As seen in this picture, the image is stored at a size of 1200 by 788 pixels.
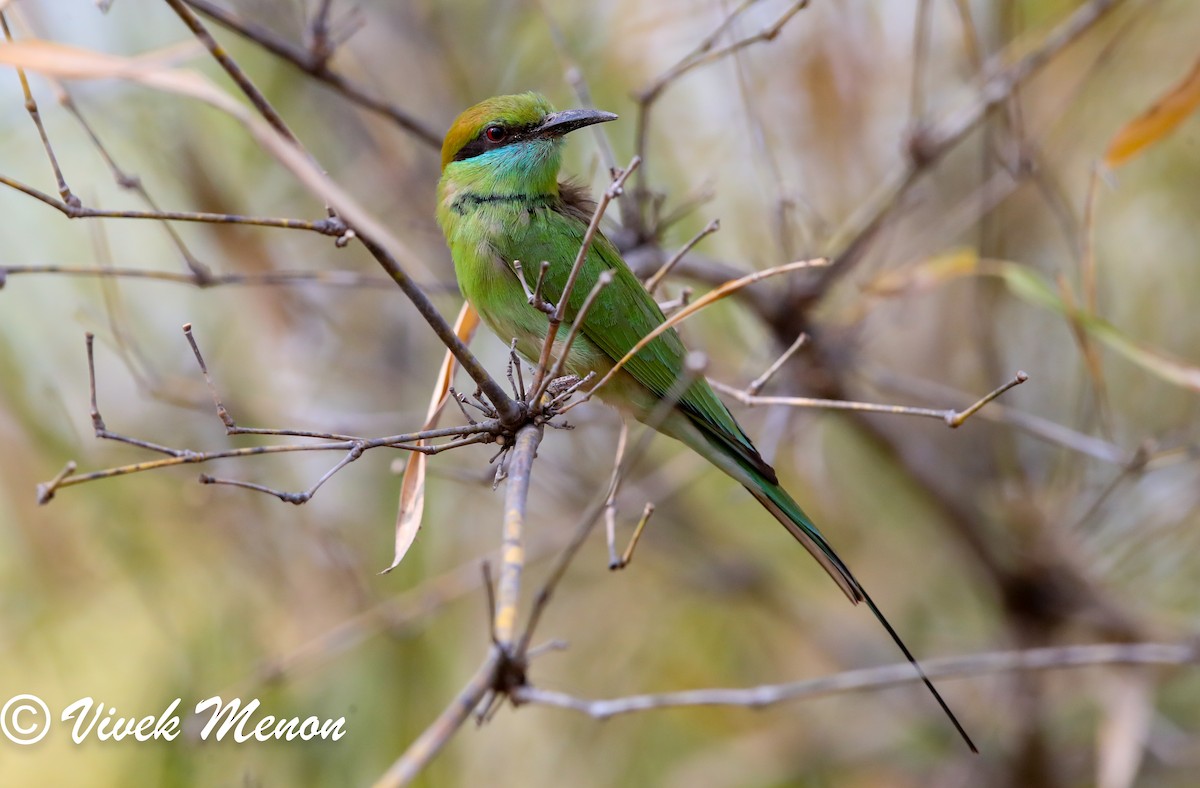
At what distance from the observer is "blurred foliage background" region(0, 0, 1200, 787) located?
390 centimetres

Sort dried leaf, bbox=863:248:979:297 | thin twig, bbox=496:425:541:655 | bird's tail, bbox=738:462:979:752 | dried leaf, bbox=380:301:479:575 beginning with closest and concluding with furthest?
thin twig, bbox=496:425:541:655, dried leaf, bbox=380:301:479:575, bird's tail, bbox=738:462:979:752, dried leaf, bbox=863:248:979:297

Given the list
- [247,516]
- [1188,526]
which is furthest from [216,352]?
[1188,526]

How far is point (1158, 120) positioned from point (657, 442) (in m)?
2.58

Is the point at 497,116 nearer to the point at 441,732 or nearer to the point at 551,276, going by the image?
the point at 551,276

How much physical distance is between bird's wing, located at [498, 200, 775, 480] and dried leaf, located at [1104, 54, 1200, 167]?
3.91ft

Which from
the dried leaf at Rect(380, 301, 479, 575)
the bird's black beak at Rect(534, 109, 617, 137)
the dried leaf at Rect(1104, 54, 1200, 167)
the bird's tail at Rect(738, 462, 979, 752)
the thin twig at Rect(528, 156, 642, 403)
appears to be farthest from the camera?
the bird's black beak at Rect(534, 109, 617, 137)

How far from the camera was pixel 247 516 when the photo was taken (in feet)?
14.2

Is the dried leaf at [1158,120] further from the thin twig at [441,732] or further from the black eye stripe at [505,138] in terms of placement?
the thin twig at [441,732]

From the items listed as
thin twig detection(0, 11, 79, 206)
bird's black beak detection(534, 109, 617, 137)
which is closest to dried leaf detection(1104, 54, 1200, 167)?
bird's black beak detection(534, 109, 617, 137)

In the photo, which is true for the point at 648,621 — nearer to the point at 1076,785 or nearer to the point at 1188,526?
the point at 1076,785

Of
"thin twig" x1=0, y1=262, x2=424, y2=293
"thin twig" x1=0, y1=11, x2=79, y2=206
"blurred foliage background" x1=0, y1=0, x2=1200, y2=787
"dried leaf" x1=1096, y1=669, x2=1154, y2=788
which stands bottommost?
"dried leaf" x1=1096, y1=669, x2=1154, y2=788

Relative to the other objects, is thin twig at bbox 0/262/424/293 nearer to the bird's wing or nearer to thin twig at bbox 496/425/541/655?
the bird's wing

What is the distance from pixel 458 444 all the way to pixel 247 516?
284 centimetres

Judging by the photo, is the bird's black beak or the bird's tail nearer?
the bird's tail
